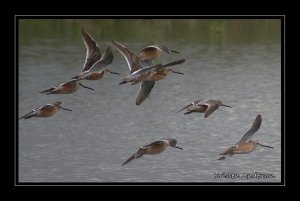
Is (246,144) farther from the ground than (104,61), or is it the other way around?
(104,61)

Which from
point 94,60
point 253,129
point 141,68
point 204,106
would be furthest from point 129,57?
point 253,129

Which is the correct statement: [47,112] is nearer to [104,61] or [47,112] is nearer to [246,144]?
[104,61]

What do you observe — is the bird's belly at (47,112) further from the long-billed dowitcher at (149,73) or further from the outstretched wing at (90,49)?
the long-billed dowitcher at (149,73)

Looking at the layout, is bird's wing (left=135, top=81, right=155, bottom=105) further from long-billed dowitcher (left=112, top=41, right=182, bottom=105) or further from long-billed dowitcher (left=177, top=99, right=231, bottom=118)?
long-billed dowitcher (left=177, top=99, right=231, bottom=118)

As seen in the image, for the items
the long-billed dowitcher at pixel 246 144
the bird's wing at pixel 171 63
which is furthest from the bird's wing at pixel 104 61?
the long-billed dowitcher at pixel 246 144

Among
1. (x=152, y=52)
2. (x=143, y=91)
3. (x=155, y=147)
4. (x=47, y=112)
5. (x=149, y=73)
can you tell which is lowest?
(x=155, y=147)

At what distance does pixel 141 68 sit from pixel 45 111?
637 mm

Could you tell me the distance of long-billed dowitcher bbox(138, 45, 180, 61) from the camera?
26.4 feet

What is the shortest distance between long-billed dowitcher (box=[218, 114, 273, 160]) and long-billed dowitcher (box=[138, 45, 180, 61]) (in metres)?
0.67

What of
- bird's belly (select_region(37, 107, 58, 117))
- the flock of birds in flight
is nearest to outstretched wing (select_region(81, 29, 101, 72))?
the flock of birds in flight

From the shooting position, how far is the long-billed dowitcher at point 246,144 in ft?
26.4

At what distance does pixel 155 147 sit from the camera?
8023 mm

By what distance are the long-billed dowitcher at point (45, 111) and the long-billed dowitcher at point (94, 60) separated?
22cm
